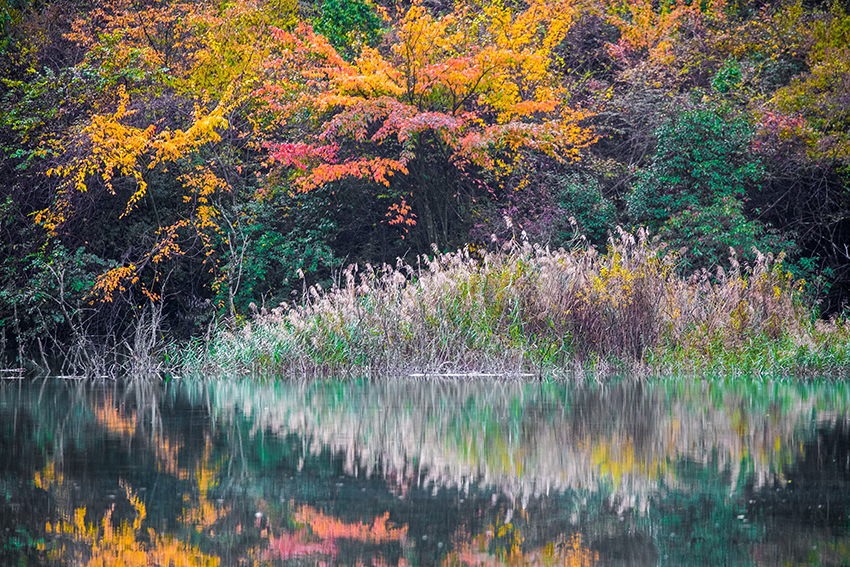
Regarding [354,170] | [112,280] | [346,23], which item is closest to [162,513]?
[354,170]

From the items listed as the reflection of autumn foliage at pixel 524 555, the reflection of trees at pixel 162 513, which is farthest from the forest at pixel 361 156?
the reflection of autumn foliage at pixel 524 555

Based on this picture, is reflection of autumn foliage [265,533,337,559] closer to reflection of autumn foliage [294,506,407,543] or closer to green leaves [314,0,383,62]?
reflection of autumn foliage [294,506,407,543]

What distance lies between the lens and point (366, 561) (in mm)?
3037

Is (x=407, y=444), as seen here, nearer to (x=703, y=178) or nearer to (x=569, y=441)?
(x=569, y=441)

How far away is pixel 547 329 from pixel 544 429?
5.79 metres

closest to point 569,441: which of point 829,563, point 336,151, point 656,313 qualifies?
point 829,563

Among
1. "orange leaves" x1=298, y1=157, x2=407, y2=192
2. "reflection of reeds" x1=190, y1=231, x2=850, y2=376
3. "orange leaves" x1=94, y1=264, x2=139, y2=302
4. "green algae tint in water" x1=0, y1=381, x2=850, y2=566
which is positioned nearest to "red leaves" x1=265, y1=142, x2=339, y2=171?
"orange leaves" x1=298, y1=157, x2=407, y2=192

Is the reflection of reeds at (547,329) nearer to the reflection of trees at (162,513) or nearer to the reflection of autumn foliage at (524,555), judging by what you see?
the reflection of trees at (162,513)

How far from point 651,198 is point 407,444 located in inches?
548

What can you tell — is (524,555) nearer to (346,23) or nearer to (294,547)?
(294,547)

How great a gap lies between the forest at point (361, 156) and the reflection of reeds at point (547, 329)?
0.98m

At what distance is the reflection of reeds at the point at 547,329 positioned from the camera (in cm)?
1178

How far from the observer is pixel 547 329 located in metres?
12.1

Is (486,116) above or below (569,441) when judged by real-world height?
above
